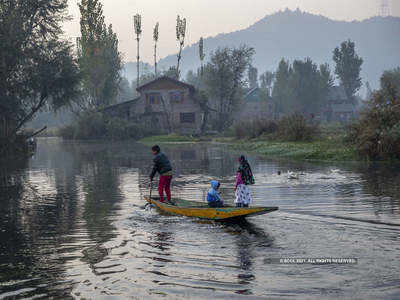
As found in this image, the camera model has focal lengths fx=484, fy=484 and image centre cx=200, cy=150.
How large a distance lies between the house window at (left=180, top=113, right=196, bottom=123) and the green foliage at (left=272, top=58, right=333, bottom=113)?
131ft

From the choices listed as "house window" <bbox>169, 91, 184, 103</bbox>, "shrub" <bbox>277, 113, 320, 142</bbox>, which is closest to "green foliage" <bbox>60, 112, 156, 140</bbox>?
"house window" <bbox>169, 91, 184, 103</bbox>

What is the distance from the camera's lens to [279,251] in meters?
10.2

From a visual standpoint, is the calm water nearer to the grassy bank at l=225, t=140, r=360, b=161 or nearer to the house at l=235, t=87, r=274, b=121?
the grassy bank at l=225, t=140, r=360, b=161

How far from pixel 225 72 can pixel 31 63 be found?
42427 millimetres

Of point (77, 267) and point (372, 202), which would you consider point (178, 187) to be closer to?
point (372, 202)

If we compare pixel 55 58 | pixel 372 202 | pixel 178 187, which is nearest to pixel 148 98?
pixel 55 58

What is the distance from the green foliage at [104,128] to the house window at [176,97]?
5.78 metres

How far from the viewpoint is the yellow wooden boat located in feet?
40.9

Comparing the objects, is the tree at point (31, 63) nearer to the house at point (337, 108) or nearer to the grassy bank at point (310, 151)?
the grassy bank at point (310, 151)

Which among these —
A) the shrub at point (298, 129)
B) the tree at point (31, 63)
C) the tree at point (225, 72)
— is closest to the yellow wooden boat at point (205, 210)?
the tree at point (31, 63)

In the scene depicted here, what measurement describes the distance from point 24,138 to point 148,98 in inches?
1393

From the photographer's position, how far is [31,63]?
37.7m

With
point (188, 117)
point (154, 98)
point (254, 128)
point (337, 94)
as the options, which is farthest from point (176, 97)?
point (337, 94)

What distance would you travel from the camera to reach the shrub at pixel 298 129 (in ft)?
138
